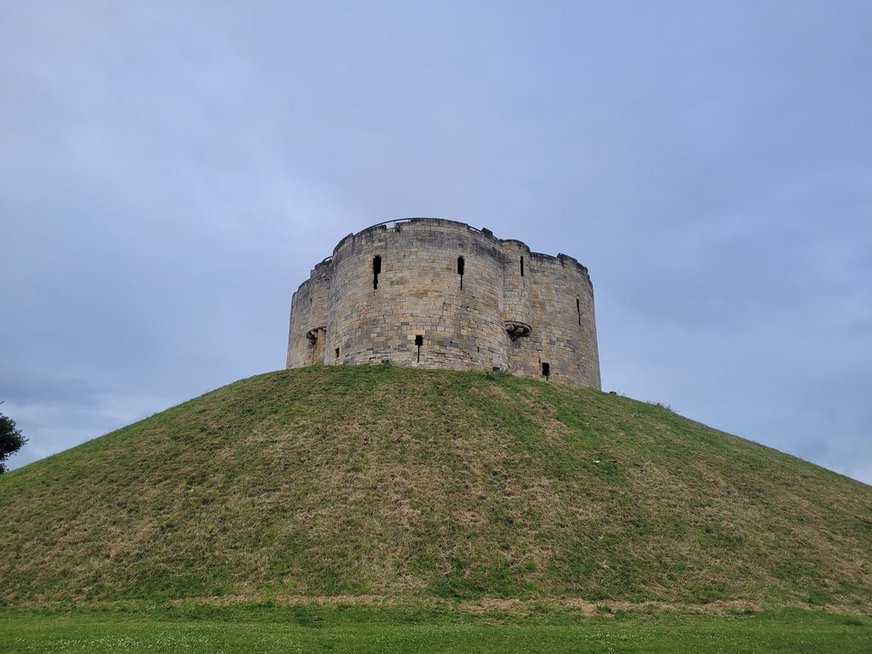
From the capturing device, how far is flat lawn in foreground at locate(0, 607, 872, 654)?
11266 mm

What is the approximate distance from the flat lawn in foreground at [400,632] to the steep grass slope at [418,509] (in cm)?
98

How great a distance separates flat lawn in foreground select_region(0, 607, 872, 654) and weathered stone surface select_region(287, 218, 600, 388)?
55.5 ft

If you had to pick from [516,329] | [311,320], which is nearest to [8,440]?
[311,320]

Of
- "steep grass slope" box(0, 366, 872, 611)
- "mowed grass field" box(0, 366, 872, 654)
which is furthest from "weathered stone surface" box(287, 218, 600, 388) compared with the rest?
"mowed grass field" box(0, 366, 872, 654)

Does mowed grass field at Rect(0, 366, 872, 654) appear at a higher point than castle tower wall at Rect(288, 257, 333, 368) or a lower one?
lower

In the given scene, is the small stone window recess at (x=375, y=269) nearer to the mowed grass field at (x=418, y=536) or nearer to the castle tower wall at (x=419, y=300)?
the castle tower wall at (x=419, y=300)

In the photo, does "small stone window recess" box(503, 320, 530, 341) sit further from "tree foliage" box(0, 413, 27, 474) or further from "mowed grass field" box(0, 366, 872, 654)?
"tree foliage" box(0, 413, 27, 474)

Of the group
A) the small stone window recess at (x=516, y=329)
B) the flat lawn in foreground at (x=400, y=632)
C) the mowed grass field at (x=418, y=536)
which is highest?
the small stone window recess at (x=516, y=329)

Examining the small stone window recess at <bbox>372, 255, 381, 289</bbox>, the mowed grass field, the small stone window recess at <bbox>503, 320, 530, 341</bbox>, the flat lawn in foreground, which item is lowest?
the flat lawn in foreground

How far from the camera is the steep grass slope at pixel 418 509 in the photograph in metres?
15.2

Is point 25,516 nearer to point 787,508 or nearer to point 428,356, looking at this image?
point 428,356

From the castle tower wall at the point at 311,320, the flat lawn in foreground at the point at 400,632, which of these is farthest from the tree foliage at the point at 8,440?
the flat lawn in foreground at the point at 400,632

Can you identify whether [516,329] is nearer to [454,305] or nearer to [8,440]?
[454,305]

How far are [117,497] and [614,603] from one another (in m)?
14.7
